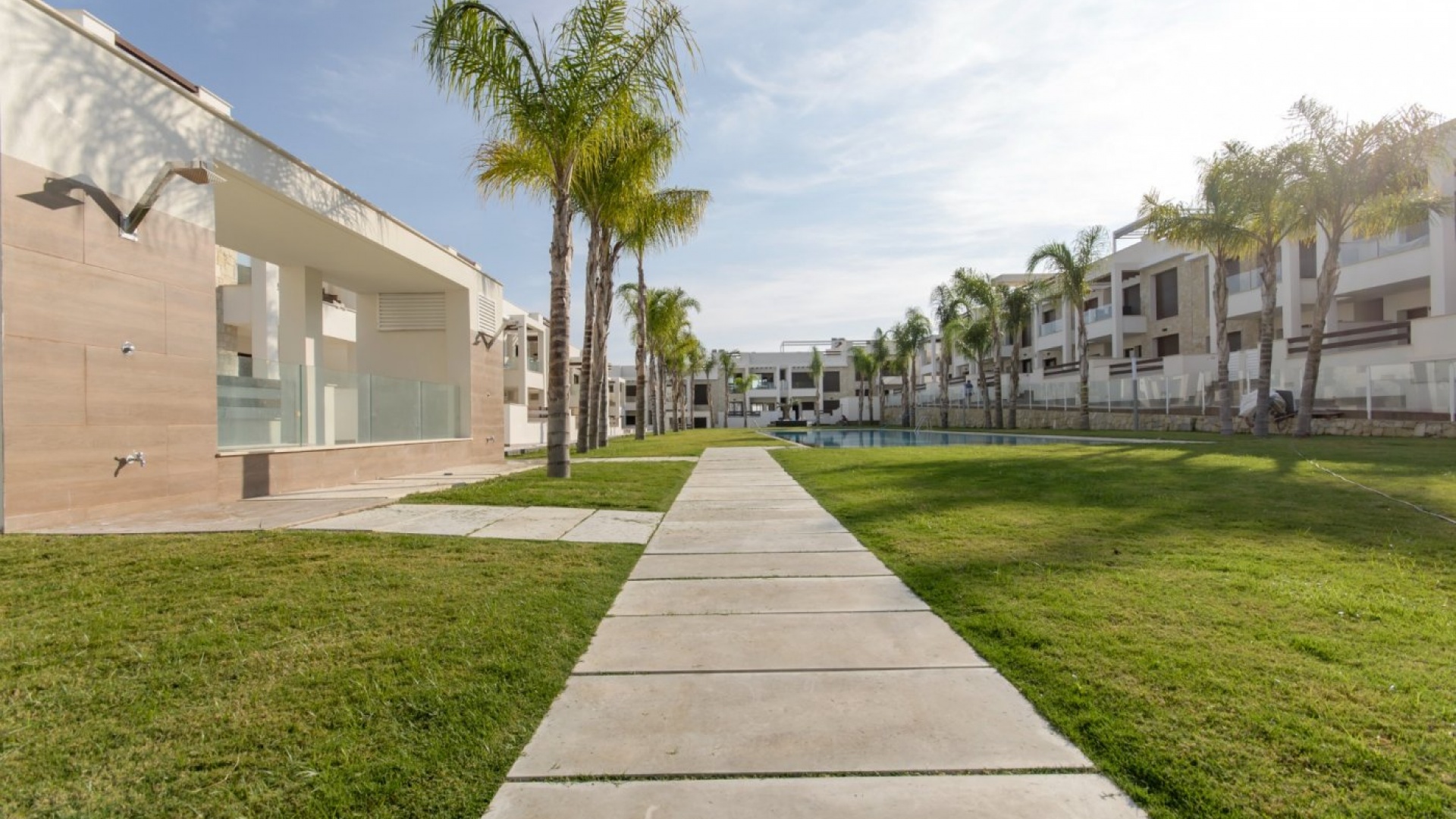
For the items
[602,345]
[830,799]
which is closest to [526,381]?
[602,345]

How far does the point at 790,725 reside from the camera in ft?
9.05

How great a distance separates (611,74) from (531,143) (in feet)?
5.44

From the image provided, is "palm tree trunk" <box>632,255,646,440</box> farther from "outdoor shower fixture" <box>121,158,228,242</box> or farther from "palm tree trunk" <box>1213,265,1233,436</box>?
"outdoor shower fixture" <box>121,158,228,242</box>

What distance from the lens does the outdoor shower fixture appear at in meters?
7.34

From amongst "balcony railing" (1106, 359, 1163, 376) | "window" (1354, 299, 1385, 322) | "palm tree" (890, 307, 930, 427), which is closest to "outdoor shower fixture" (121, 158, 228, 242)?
"balcony railing" (1106, 359, 1163, 376)

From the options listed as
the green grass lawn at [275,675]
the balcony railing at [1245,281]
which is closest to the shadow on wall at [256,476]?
the green grass lawn at [275,675]

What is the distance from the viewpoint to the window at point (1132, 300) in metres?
41.2

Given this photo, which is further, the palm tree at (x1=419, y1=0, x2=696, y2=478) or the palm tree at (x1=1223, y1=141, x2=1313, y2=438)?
the palm tree at (x1=1223, y1=141, x2=1313, y2=438)

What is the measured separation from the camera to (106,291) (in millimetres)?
7055

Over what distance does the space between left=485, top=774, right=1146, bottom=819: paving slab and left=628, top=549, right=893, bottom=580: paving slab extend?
2.78 meters

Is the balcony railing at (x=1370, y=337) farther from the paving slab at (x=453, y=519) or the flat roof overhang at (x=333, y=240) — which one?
the flat roof overhang at (x=333, y=240)

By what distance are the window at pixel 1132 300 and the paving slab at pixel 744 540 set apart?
40500 mm

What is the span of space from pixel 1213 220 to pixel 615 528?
1999cm

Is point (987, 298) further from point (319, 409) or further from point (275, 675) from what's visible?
point (275, 675)
